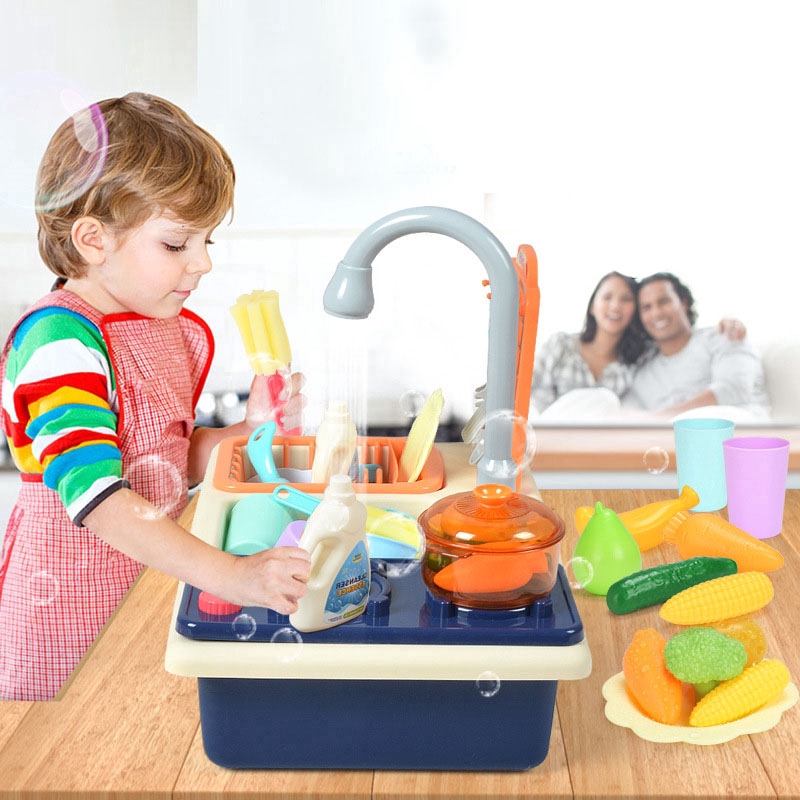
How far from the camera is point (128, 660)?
78 cm

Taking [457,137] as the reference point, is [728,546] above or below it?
below

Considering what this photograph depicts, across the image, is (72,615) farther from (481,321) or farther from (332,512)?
(481,321)

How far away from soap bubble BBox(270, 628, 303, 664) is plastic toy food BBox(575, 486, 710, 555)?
0.44 metres

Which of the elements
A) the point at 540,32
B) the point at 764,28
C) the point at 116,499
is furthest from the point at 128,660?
the point at 764,28

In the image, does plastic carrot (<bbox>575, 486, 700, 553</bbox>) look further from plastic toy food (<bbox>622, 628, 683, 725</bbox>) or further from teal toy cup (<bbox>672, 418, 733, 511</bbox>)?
plastic toy food (<bbox>622, 628, 683, 725</bbox>)

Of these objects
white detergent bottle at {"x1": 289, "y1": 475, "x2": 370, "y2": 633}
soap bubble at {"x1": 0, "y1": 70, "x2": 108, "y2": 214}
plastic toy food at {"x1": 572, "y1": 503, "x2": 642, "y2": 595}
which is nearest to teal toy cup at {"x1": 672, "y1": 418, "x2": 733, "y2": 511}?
plastic toy food at {"x1": 572, "y1": 503, "x2": 642, "y2": 595}

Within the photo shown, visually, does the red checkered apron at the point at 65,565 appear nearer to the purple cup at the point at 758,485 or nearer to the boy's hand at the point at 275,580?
the boy's hand at the point at 275,580

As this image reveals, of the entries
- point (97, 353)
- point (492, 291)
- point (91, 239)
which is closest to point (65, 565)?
point (97, 353)

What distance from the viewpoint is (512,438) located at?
80 centimetres

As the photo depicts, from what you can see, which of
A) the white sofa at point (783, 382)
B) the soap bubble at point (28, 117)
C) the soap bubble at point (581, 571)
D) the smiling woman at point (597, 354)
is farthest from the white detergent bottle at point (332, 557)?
the white sofa at point (783, 382)

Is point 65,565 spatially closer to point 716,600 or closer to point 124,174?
point 124,174

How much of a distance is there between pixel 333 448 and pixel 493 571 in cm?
38

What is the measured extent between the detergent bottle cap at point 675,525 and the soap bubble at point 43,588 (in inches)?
24.7

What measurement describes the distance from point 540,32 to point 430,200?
306mm
